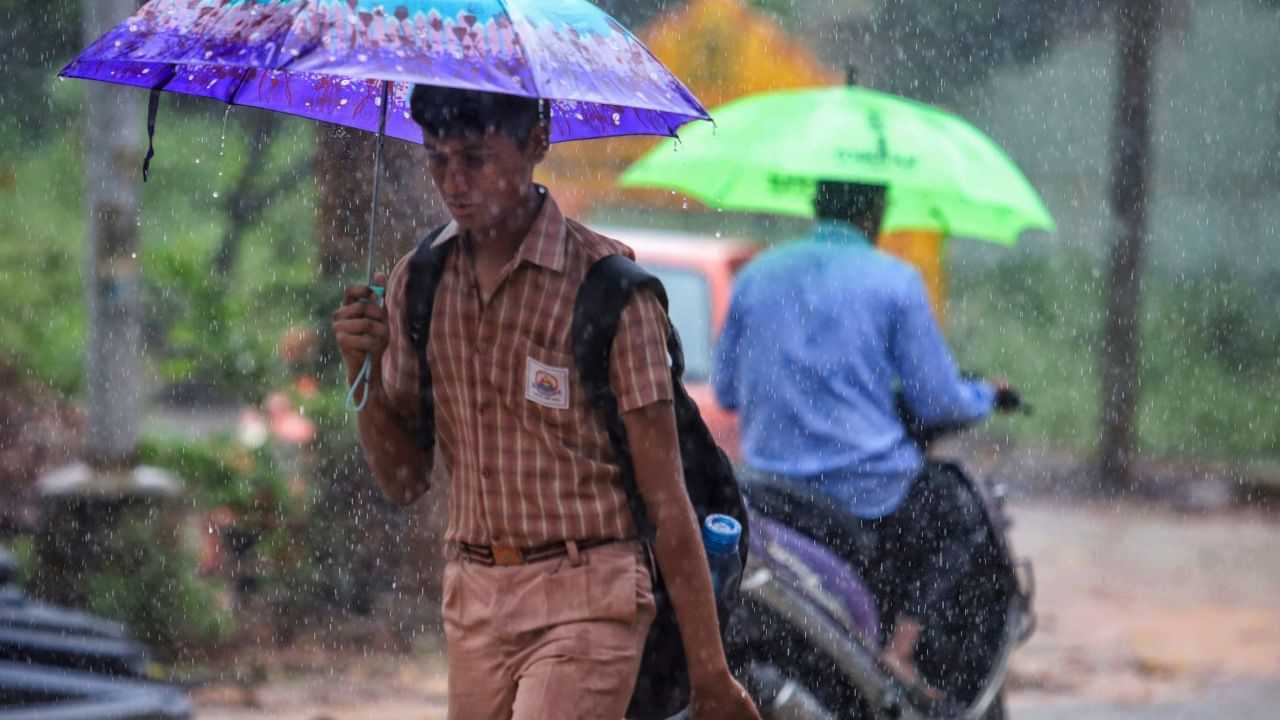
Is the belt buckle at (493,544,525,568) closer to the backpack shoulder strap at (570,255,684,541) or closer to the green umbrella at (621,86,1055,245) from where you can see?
the backpack shoulder strap at (570,255,684,541)

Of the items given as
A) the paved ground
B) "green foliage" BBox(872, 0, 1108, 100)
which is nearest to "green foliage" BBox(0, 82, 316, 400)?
the paved ground

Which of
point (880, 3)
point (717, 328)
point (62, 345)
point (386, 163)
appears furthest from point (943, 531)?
point (880, 3)

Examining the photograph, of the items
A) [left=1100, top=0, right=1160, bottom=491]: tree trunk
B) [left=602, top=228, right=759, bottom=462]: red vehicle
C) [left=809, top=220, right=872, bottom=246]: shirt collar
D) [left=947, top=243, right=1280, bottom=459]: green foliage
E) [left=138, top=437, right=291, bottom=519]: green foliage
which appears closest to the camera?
[left=809, top=220, right=872, bottom=246]: shirt collar

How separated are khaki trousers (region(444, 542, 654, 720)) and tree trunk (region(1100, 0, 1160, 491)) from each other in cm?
1222

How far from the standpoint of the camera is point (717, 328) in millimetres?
9219

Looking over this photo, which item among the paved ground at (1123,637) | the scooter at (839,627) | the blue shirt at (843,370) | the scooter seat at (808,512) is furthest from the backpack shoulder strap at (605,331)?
the paved ground at (1123,637)

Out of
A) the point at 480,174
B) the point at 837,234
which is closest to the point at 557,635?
the point at 480,174

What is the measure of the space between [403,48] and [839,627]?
213 cm

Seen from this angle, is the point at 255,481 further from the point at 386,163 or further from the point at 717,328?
the point at 717,328

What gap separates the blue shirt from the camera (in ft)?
15.9

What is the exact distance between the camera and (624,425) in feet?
9.50

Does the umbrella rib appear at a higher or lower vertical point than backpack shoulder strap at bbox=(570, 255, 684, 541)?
higher

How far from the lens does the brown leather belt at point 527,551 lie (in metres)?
2.90

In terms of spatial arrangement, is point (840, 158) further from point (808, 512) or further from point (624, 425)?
point (624, 425)
